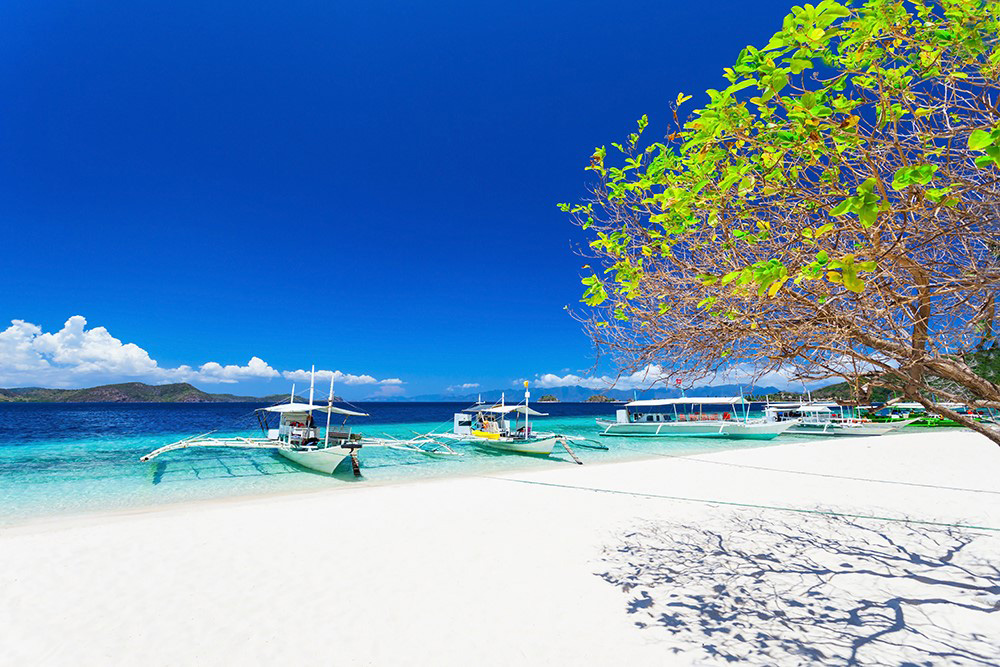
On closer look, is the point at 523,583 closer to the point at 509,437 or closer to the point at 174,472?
the point at 174,472

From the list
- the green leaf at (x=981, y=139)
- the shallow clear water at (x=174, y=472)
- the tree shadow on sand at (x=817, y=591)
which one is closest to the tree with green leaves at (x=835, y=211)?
the green leaf at (x=981, y=139)

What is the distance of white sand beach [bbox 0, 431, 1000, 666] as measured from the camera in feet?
12.1

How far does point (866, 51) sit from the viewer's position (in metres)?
2.24

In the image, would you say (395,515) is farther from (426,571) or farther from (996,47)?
(996,47)

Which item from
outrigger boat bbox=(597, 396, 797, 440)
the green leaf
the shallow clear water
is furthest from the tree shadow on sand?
outrigger boat bbox=(597, 396, 797, 440)

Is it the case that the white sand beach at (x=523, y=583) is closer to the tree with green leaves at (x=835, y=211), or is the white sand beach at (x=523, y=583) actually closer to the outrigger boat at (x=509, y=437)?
the tree with green leaves at (x=835, y=211)

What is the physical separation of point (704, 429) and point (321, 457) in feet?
85.4

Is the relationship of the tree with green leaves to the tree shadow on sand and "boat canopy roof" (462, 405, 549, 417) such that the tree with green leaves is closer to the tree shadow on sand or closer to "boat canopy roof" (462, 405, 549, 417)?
the tree shadow on sand

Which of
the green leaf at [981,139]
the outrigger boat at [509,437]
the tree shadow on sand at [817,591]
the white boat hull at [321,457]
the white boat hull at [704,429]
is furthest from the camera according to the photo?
the white boat hull at [704,429]

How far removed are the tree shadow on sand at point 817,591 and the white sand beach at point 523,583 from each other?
0.08 ft

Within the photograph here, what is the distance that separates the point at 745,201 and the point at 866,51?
875 mm

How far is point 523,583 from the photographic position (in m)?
4.91

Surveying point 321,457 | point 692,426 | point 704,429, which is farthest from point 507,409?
point 704,429

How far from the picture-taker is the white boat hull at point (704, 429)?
30.1 m
